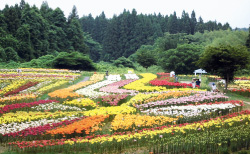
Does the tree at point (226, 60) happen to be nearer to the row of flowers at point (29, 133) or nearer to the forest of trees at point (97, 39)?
the forest of trees at point (97, 39)

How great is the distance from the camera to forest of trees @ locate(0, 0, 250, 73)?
149 feet

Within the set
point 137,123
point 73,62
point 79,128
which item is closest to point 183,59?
point 73,62

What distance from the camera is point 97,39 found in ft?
328

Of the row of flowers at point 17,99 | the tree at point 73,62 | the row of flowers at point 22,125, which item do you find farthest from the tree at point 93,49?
the row of flowers at point 22,125

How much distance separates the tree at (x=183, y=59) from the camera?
145 ft

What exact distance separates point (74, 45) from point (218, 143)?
59906 mm

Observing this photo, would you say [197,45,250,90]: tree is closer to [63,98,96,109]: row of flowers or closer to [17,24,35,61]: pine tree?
[63,98,96,109]: row of flowers

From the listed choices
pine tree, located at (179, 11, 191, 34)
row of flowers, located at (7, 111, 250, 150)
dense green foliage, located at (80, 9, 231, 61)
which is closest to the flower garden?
row of flowers, located at (7, 111, 250, 150)

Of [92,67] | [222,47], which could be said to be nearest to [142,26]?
[92,67]

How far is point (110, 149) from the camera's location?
957 centimetres

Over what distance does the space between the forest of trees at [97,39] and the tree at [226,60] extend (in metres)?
7.30

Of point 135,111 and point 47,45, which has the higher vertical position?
point 47,45

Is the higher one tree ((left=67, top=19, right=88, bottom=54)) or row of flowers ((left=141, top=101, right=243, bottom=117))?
tree ((left=67, top=19, right=88, bottom=54))

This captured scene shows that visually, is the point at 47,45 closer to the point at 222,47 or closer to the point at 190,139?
the point at 222,47
